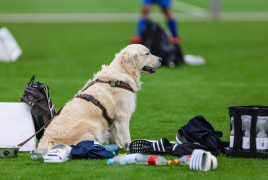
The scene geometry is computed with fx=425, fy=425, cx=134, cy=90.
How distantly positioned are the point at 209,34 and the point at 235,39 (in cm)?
230

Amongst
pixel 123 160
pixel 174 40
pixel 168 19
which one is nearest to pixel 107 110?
pixel 123 160

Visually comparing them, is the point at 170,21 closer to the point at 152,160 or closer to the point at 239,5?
the point at 152,160

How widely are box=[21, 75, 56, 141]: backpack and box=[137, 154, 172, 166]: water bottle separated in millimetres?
1577

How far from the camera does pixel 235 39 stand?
19453 mm

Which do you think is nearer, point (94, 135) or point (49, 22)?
point (94, 135)

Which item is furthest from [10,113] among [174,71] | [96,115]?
[174,71]

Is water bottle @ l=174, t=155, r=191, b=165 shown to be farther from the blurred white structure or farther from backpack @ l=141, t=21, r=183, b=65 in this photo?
the blurred white structure

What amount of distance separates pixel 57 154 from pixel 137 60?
70.0 inches

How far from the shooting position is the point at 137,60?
19.1 feet

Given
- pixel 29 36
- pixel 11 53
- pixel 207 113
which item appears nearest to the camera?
pixel 207 113

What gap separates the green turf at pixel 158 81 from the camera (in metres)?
4.56

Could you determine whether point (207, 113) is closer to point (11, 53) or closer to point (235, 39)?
point (11, 53)

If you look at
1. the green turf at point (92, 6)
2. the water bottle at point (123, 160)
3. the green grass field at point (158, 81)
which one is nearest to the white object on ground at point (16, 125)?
the green grass field at point (158, 81)

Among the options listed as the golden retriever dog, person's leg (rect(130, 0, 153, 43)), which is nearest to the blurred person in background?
person's leg (rect(130, 0, 153, 43))
